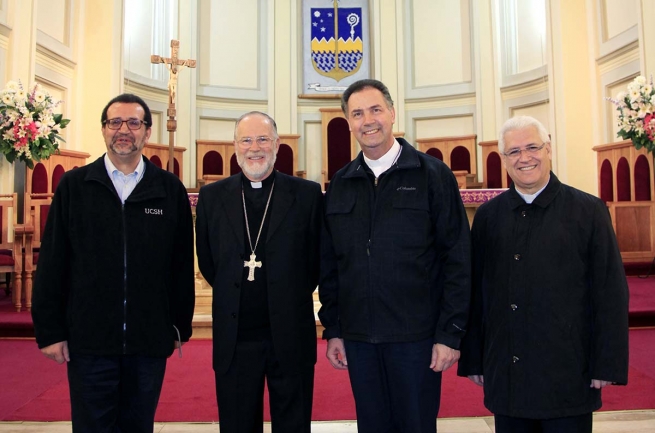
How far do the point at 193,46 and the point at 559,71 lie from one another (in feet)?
20.9

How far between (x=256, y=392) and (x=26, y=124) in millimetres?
4813

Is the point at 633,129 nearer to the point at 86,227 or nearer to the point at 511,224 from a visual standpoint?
the point at 511,224

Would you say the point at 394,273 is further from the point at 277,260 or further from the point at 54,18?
the point at 54,18

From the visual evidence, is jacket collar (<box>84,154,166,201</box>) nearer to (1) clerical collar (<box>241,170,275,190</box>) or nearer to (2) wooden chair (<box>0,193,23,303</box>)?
(1) clerical collar (<box>241,170,275,190</box>)

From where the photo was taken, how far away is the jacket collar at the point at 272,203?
206 cm

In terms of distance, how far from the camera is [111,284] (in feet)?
6.34

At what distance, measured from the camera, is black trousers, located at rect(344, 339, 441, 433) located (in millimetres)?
1823

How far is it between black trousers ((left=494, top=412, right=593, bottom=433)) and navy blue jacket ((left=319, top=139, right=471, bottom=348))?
0.30m

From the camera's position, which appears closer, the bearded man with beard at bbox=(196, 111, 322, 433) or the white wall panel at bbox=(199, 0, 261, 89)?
the bearded man with beard at bbox=(196, 111, 322, 433)

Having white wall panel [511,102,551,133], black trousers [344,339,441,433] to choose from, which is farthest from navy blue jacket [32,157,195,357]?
white wall panel [511,102,551,133]

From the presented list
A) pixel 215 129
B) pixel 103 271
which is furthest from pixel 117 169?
pixel 215 129

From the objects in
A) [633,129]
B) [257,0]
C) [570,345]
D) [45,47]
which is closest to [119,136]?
[570,345]

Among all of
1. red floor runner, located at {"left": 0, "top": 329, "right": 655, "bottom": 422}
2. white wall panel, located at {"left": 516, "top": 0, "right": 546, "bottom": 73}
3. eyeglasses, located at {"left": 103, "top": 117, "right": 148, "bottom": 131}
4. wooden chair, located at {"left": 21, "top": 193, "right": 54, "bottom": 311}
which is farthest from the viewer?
white wall panel, located at {"left": 516, "top": 0, "right": 546, "bottom": 73}

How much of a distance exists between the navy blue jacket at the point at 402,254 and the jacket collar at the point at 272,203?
193mm
